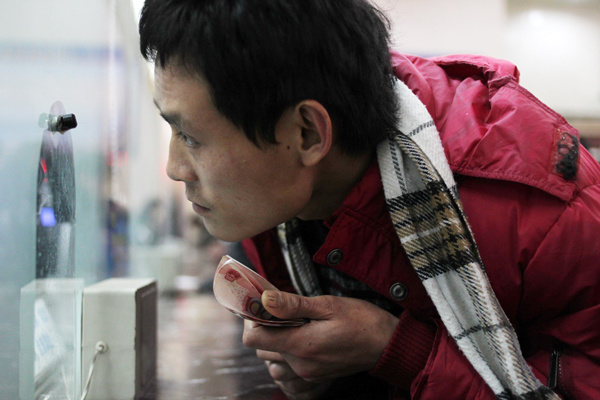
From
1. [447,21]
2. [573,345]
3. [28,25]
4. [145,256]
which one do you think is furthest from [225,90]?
[447,21]

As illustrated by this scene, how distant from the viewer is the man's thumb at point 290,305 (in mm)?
723

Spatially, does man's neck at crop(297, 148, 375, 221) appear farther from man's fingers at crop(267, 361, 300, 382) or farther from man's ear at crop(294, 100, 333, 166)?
man's fingers at crop(267, 361, 300, 382)

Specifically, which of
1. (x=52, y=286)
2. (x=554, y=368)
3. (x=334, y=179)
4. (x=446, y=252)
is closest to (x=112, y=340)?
(x=52, y=286)

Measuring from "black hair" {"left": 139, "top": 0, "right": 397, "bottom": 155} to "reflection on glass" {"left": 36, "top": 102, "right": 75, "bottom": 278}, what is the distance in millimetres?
176

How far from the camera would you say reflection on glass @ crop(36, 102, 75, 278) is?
72 cm

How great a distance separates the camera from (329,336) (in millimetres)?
769

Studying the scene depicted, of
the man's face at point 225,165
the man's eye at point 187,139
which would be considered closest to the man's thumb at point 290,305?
the man's face at point 225,165

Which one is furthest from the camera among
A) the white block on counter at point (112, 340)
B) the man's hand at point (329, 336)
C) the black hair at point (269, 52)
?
the white block on counter at point (112, 340)

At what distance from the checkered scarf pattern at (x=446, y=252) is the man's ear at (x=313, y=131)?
0.32 feet

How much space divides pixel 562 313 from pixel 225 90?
55 cm

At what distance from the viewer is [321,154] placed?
2.48ft

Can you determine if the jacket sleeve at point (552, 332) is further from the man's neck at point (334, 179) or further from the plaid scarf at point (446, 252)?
the man's neck at point (334, 179)

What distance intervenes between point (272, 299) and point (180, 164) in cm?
22

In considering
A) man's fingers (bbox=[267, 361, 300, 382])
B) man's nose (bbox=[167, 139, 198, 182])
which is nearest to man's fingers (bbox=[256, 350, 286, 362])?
man's fingers (bbox=[267, 361, 300, 382])
